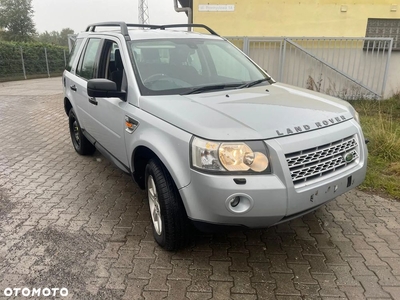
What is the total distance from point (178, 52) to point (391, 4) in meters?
8.34

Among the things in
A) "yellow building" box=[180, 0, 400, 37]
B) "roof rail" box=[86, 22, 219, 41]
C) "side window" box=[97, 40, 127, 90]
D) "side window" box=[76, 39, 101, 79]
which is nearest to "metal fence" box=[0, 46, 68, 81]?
"yellow building" box=[180, 0, 400, 37]

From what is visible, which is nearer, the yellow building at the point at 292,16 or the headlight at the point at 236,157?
the headlight at the point at 236,157

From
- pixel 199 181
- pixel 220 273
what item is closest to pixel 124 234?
pixel 220 273

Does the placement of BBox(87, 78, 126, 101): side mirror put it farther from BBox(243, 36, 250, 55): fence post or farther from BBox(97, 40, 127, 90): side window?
BBox(243, 36, 250, 55): fence post

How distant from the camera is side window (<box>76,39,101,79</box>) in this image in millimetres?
4345

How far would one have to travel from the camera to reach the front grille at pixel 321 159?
2471 mm

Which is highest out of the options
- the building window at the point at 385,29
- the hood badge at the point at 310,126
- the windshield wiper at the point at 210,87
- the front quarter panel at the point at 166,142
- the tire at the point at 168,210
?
the building window at the point at 385,29

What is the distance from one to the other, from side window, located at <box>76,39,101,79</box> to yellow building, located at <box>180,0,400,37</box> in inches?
235

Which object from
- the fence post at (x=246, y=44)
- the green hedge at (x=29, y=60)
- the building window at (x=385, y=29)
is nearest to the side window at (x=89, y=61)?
the fence post at (x=246, y=44)

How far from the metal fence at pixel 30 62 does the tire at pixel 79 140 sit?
13.8 metres

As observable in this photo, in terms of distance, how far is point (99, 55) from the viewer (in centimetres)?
415

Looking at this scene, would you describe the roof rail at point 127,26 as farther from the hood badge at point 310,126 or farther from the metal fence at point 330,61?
the metal fence at point 330,61

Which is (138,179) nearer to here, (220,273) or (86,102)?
(220,273)

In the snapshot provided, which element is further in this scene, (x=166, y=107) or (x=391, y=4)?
(x=391, y=4)
